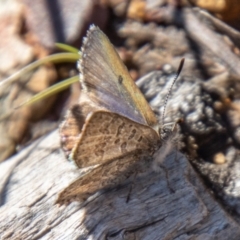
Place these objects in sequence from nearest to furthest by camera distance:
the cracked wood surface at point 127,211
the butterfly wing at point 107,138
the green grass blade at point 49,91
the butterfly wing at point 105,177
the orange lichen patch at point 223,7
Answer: the butterfly wing at point 107,138, the butterfly wing at point 105,177, the cracked wood surface at point 127,211, the green grass blade at point 49,91, the orange lichen patch at point 223,7

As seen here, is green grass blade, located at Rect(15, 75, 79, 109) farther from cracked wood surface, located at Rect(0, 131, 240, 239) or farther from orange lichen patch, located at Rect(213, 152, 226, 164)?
orange lichen patch, located at Rect(213, 152, 226, 164)

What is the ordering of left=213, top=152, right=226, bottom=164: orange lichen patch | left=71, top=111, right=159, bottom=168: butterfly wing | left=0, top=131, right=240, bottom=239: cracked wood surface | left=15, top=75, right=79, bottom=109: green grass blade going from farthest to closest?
left=15, top=75, right=79, bottom=109: green grass blade < left=213, top=152, right=226, bottom=164: orange lichen patch < left=0, top=131, right=240, bottom=239: cracked wood surface < left=71, top=111, right=159, bottom=168: butterfly wing

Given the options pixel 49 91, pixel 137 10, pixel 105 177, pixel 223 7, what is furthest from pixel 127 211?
pixel 223 7

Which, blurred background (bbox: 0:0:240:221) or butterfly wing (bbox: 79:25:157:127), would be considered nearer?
butterfly wing (bbox: 79:25:157:127)

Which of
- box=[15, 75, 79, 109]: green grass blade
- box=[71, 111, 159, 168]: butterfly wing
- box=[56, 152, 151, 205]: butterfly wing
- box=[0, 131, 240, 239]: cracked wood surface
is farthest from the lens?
box=[15, 75, 79, 109]: green grass blade

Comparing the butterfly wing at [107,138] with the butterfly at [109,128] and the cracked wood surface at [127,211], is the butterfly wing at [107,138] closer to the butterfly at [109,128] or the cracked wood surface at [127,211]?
the butterfly at [109,128]

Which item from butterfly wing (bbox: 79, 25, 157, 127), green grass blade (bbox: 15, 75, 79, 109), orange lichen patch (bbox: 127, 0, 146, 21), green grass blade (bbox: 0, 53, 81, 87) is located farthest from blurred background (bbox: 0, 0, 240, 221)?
butterfly wing (bbox: 79, 25, 157, 127)

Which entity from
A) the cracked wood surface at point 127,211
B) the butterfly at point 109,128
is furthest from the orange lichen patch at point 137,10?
the cracked wood surface at point 127,211
